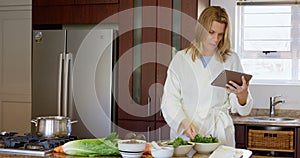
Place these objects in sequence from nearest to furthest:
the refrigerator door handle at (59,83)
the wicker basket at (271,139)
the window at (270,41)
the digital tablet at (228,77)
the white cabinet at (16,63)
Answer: the digital tablet at (228,77) < the wicker basket at (271,139) < the refrigerator door handle at (59,83) < the window at (270,41) < the white cabinet at (16,63)

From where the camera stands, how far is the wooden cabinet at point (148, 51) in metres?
3.94

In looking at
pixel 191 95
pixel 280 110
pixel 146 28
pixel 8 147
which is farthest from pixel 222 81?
pixel 280 110

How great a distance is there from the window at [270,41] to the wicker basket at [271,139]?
984mm

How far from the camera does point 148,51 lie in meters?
4.00

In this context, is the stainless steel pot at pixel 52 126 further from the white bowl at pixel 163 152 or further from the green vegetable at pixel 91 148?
the white bowl at pixel 163 152

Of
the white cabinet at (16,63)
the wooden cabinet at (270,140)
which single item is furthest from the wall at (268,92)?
the white cabinet at (16,63)

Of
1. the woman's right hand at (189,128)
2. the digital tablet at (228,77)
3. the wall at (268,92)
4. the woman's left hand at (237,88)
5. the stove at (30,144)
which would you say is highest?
the digital tablet at (228,77)

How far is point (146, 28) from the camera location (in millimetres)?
4023

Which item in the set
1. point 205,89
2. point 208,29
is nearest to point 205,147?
point 205,89

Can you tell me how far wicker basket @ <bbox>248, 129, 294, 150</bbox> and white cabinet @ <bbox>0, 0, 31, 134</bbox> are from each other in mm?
2917

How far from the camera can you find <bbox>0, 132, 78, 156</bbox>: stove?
2.21 meters

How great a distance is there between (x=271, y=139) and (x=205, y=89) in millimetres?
1285

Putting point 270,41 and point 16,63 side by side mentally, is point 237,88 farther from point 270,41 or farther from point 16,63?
point 16,63

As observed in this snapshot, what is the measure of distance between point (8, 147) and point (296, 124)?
7.79 feet
